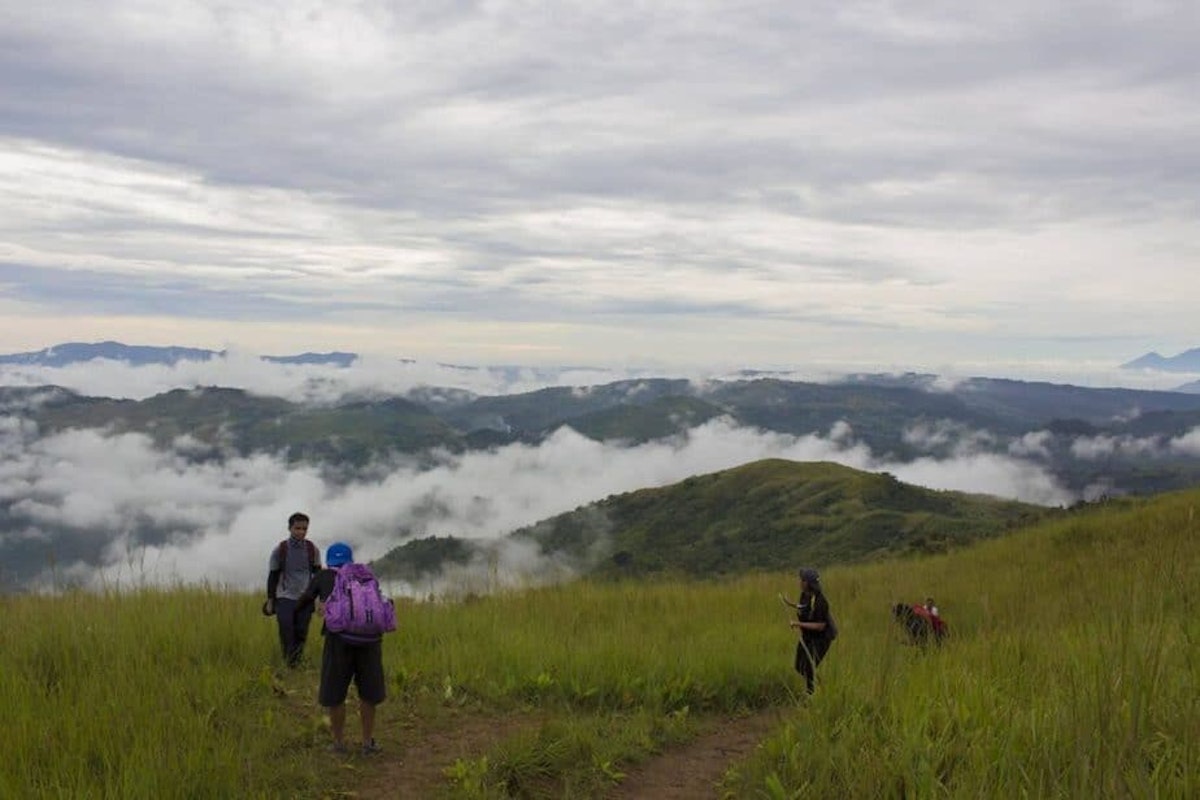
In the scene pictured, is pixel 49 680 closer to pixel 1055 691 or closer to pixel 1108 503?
pixel 1055 691

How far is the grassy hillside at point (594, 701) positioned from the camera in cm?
379

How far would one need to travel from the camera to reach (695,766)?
712cm

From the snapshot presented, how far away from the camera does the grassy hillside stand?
379 centimetres

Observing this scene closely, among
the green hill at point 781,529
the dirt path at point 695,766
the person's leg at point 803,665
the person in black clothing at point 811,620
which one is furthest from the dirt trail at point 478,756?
the green hill at point 781,529

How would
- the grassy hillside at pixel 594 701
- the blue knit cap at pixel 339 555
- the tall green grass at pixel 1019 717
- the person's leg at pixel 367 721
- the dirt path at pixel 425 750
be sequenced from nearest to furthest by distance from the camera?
the tall green grass at pixel 1019 717
the grassy hillside at pixel 594 701
the dirt path at pixel 425 750
the person's leg at pixel 367 721
the blue knit cap at pixel 339 555

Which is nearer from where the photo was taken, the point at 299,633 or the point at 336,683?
the point at 336,683

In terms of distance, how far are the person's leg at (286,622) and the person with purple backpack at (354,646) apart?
7.99ft

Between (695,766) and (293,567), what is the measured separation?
5.17 m

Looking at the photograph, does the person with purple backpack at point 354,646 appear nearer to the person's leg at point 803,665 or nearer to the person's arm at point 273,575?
the person's arm at point 273,575

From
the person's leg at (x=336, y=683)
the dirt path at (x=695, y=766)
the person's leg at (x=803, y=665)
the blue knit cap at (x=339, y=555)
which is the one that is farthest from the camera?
the person's leg at (x=803, y=665)

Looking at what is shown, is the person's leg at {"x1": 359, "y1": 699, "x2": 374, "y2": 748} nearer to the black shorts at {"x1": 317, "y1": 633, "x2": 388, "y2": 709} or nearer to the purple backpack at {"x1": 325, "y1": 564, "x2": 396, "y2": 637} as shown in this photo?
the black shorts at {"x1": 317, "y1": 633, "x2": 388, "y2": 709}

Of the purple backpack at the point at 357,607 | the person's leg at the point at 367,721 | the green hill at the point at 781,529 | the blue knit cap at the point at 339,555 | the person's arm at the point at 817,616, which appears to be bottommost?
the green hill at the point at 781,529

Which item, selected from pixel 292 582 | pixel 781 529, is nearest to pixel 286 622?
pixel 292 582

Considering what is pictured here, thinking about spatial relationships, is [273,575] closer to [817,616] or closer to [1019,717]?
[817,616]
